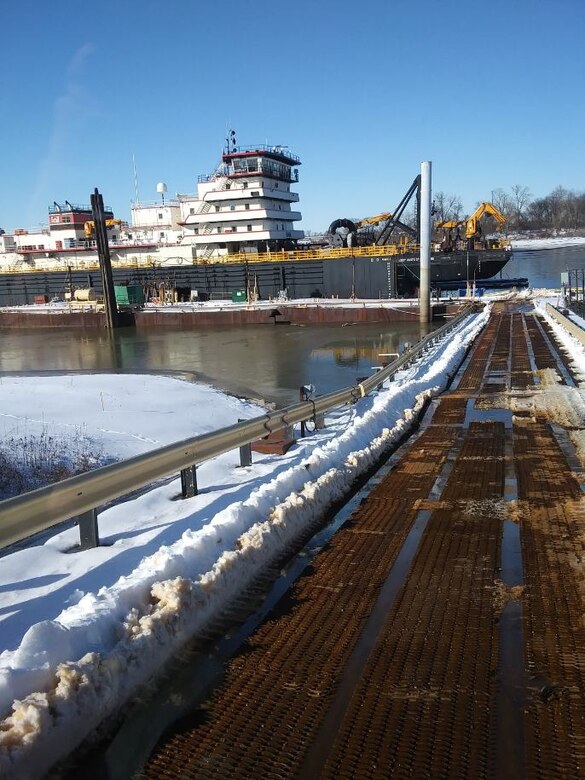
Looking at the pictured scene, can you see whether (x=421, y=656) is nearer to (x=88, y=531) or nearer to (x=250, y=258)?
(x=88, y=531)

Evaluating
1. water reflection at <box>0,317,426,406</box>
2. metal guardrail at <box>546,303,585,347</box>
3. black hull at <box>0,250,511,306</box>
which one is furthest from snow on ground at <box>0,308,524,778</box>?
black hull at <box>0,250,511,306</box>

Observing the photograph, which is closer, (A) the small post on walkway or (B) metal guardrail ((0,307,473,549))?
(B) metal guardrail ((0,307,473,549))

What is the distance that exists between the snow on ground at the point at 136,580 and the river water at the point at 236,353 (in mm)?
10781

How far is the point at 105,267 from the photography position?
149ft

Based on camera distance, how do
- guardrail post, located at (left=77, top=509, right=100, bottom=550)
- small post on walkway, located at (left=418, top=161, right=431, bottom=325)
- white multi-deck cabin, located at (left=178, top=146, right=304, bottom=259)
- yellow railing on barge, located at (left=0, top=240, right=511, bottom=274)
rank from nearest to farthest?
guardrail post, located at (left=77, top=509, right=100, bottom=550), small post on walkway, located at (left=418, top=161, right=431, bottom=325), yellow railing on barge, located at (left=0, top=240, right=511, bottom=274), white multi-deck cabin, located at (left=178, top=146, right=304, bottom=259)

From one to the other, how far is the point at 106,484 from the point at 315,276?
151 feet

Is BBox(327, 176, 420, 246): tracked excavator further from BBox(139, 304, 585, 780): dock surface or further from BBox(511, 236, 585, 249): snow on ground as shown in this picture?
BBox(511, 236, 585, 249): snow on ground

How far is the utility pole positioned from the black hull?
7828mm

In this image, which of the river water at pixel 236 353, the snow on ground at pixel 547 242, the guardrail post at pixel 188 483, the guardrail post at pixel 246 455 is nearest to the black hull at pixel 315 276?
the river water at pixel 236 353

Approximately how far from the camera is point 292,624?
3.49 metres

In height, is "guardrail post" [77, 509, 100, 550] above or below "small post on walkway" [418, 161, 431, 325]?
below

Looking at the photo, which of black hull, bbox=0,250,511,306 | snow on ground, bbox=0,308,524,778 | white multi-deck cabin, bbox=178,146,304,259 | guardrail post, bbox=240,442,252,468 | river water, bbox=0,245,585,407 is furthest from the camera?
white multi-deck cabin, bbox=178,146,304,259

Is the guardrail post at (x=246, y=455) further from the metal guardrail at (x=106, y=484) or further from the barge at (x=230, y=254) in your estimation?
the barge at (x=230, y=254)

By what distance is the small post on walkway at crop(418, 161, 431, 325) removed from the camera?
31641 millimetres
